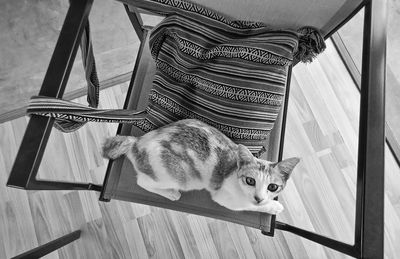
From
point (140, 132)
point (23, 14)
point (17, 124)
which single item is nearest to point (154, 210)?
point (140, 132)

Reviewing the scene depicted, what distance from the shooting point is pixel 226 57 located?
2.78 feet

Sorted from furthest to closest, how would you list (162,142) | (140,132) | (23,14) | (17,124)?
1. (23,14)
2. (17,124)
3. (140,132)
4. (162,142)

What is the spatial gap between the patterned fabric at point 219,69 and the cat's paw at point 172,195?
0.20 meters

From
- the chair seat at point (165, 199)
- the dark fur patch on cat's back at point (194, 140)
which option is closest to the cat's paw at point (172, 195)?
the chair seat at point (165, 199)

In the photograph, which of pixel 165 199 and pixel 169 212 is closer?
pixel 165 199

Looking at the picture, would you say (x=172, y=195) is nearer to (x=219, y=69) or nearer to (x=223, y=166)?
(x=223, y=166)

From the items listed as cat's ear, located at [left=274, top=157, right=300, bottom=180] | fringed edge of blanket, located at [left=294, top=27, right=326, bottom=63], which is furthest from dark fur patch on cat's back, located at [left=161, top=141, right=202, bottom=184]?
fringed edge of blanket, located at [left=294, top=27, right=326, bottom=63]

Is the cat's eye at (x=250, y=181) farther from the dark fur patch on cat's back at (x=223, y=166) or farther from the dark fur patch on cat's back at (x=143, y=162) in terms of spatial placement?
the dark fur patch on cat's back at (x=143, y=162)

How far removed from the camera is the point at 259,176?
79 centimetres

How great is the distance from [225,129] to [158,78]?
0.81 ft

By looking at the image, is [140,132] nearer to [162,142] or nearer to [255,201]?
[162,142]

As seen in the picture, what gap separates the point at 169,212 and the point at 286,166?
0.72m

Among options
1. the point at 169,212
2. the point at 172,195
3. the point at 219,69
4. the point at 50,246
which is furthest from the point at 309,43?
the point at 50,246

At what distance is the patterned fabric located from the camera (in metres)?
0.83
